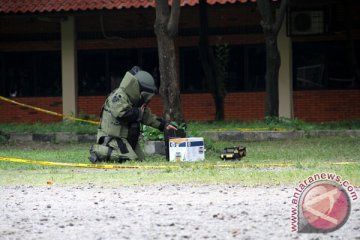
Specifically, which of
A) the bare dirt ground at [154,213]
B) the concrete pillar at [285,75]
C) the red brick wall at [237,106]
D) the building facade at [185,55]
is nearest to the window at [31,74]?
the building facade at [185,55]

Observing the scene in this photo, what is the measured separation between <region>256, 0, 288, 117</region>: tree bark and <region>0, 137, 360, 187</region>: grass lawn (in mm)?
3277

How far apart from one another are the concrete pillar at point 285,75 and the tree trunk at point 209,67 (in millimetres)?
1747

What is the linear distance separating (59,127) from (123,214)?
1339cm

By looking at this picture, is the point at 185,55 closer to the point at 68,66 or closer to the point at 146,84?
the point at 68,66

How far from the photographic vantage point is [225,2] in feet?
72.1

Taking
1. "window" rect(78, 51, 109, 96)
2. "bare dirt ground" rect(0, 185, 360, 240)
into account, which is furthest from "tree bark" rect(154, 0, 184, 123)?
"bare dirt ground" rect(0, 185, 360, 240)

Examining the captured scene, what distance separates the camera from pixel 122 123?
13930mm

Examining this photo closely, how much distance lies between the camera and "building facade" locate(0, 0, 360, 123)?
23422mm

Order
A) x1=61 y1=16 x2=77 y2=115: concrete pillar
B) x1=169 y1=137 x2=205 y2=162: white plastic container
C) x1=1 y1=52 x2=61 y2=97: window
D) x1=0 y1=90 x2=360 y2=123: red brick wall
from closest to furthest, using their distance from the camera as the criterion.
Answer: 1. x1=169 y1=137 x2=205 y2=162: white plastic container
2. x1=0 y1=90 x2=360 y2=123: red brick wall
3. x1=61 y1=16 x2=77 y2=115: concrete pillar
4. x1=1 y1=52 x2=61 y2=97: window

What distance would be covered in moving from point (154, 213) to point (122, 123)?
5.62 m

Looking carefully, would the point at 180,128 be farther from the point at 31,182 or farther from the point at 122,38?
the point at 122,38

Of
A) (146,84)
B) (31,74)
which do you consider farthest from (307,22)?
(146,84)

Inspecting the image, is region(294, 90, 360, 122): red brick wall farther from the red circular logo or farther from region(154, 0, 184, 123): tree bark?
the red circular logo

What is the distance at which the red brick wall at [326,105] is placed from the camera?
77.7ft
